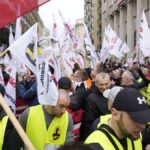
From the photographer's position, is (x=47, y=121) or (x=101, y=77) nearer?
(x=47, y=121)

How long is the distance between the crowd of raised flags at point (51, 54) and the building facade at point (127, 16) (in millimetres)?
21003

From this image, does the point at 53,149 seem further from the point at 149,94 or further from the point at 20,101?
the point at 149,94

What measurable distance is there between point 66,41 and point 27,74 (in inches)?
82.0

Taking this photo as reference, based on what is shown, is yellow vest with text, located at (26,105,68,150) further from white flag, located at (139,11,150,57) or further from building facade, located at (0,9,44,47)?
white flag, located at (139,11,150,57)

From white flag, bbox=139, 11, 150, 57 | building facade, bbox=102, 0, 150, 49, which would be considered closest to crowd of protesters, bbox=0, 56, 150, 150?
white flag, bbox=139, 11, 150, 57

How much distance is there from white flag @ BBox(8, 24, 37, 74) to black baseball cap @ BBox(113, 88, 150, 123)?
122cm

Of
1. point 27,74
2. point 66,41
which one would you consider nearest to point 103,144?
point 27,74

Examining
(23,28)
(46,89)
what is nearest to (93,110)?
(46,89)

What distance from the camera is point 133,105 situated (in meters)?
2.58

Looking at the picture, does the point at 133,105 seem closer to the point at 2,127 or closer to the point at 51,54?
the point at 2,127

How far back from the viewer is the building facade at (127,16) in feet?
117

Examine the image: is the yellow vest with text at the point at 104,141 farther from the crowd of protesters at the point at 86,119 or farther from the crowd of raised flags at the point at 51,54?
the crowd of raised flags at the point at 51,54

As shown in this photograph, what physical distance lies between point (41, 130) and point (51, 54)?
2256 millimetres

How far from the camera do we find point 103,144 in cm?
257
